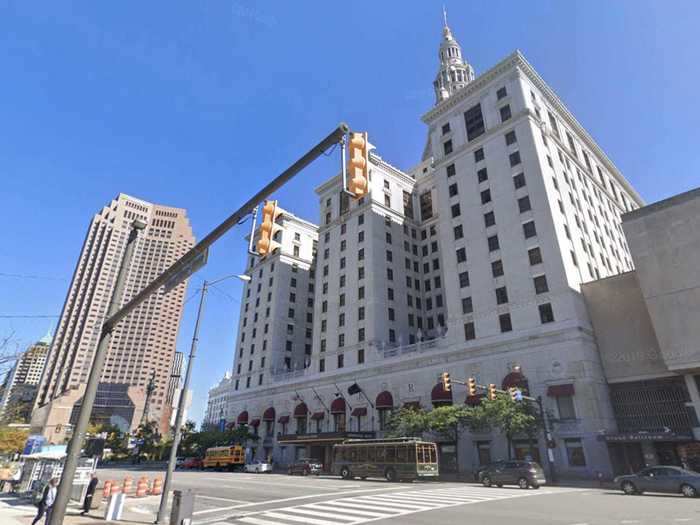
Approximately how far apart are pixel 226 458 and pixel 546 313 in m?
42.5

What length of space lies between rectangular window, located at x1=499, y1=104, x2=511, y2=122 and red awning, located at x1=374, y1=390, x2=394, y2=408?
1398 inches

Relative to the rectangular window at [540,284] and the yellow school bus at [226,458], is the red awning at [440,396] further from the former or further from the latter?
the yellow school bus at [226,458]

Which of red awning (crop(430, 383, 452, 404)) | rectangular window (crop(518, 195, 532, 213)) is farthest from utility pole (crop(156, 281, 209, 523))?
rectangular window (crop(518, 195, 532, 213))

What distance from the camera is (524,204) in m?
44.7

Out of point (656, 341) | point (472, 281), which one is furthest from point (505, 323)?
point (656, 341)

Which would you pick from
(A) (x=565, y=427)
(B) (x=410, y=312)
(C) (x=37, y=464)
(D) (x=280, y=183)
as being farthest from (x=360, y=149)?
(B) (x=410, y=312)

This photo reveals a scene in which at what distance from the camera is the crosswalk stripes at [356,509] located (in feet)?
48.2

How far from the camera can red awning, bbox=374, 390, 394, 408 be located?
1905 inches

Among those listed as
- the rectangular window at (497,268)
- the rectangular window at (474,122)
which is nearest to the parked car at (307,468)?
the rectangular window at (497,268)

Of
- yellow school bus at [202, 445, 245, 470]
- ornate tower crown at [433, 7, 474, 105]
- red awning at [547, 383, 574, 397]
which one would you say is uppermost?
ornate tower crown at [433, 7, 474, 105]

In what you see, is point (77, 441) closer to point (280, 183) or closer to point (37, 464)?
point (280, 183)

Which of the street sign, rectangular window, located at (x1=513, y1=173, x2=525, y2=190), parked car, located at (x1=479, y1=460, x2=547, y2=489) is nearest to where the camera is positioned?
the street sign

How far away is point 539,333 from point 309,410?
3322 cm

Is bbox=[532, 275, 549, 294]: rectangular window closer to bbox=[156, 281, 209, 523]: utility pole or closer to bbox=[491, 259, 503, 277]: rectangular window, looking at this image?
bbox=[491, 259, 503, 277]: rectangular window
